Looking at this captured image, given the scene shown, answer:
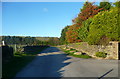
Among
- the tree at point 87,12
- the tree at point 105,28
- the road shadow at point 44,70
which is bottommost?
the road shadow at point 44,70

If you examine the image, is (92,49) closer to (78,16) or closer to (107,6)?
(78,16)

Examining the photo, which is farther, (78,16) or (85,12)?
(78,16)

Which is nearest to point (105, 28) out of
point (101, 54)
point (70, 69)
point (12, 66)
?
point (101, 54)

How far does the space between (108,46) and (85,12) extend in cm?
1485

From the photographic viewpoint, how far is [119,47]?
16.6 meters

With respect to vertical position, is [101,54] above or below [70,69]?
above

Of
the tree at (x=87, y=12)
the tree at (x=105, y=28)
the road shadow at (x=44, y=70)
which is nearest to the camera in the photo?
the road shadow at (x=44, y=70)

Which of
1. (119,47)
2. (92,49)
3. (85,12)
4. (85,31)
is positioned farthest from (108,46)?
(85,12)

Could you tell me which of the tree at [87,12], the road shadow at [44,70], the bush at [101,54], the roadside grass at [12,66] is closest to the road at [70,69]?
the road shadow at [44,70]

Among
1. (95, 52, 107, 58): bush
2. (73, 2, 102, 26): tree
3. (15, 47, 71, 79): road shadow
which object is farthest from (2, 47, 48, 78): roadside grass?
(73, 2, 102, 26): tree

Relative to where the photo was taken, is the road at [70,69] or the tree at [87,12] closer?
the road at [70,69]

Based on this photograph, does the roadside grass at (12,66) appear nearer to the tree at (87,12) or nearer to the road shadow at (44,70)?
the road shadow at (44,70)

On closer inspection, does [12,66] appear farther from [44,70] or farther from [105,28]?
[105,28]

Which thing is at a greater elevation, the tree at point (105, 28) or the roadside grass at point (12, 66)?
the tree at point (105, 28)
